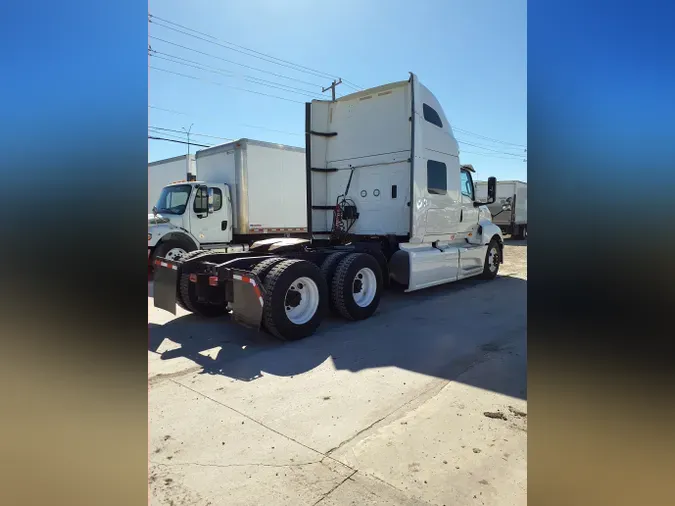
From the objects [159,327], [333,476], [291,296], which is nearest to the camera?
[333,476]

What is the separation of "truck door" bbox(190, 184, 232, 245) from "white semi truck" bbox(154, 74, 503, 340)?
3.89 m

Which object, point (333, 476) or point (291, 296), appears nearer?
point (333, 476)

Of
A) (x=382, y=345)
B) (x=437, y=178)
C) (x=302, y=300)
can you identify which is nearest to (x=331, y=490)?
(x=382, y=345)

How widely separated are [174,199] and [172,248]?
1456 mm

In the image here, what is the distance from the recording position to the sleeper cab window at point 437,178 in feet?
25.7

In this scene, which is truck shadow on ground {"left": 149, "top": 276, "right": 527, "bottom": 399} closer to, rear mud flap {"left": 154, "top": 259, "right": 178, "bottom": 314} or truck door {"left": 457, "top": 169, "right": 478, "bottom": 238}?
rear mud flap {"left": 154, "top": 259, "right": 178, "bottom": 314}

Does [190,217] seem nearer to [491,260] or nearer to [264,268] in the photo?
[264,268]

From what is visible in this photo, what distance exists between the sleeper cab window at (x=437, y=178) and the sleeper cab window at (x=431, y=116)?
75 centimetres

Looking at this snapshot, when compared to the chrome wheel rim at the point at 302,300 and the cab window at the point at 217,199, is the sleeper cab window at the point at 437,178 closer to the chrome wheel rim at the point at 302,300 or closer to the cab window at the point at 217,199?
the chrome wheel rim at the point at 302,300

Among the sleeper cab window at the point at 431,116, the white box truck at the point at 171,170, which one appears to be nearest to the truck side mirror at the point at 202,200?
the white box truck at the point at 171,170

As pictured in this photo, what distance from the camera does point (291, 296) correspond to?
5.52m
